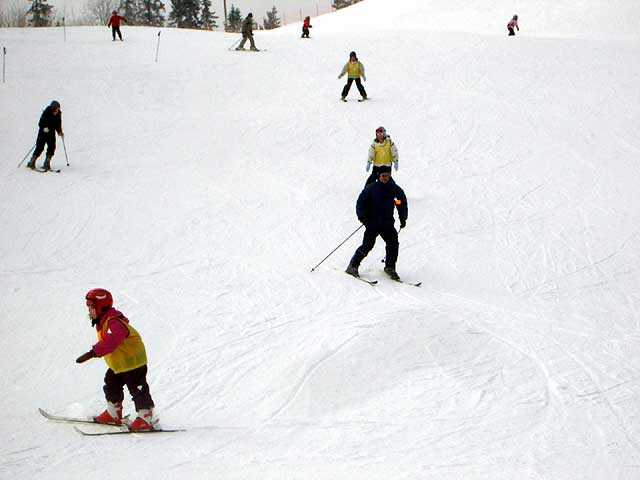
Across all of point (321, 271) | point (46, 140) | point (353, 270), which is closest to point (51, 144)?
point (46, 140)

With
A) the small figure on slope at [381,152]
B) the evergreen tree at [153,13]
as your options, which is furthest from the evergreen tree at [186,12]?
the small figure on slope at [381,152]

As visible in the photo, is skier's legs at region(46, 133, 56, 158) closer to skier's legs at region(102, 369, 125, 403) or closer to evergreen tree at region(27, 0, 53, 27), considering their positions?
skier's legs at region(102, 369, 125, 403)

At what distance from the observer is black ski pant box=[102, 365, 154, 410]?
17.9 ft

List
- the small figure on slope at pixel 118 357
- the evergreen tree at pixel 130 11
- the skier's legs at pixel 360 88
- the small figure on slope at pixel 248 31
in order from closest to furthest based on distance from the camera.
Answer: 1. the small figure on slope at pixel 118 357
2. the skier's legs at pixel 360 88
3. the small figure on slope at pixel 248 31
4. the evergreen tree at pixel 130 11

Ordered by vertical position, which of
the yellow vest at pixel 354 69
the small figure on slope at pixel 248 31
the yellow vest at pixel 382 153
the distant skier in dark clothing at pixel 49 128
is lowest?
the yellow vest at pixel 382 153

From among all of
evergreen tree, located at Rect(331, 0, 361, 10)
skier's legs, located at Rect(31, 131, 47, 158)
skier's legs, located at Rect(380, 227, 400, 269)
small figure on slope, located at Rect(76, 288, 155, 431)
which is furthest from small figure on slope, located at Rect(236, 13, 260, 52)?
evergreen tree, located at Rect(331, 0, 361, 10)

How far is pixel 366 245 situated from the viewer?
9.05m

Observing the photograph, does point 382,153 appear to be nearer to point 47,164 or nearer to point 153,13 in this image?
point 47,164

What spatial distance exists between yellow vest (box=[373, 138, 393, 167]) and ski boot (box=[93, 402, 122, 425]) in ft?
24.0

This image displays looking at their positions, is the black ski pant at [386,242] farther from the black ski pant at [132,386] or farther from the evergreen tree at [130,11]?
the evergreen tree at [130,11]

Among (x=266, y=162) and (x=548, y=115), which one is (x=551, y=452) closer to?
(x=266, y=162)

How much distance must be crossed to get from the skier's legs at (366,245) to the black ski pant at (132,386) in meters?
4.25

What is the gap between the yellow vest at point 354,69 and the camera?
19.1 meters

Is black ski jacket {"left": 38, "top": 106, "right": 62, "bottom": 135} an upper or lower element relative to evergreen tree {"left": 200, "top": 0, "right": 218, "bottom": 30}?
lower
